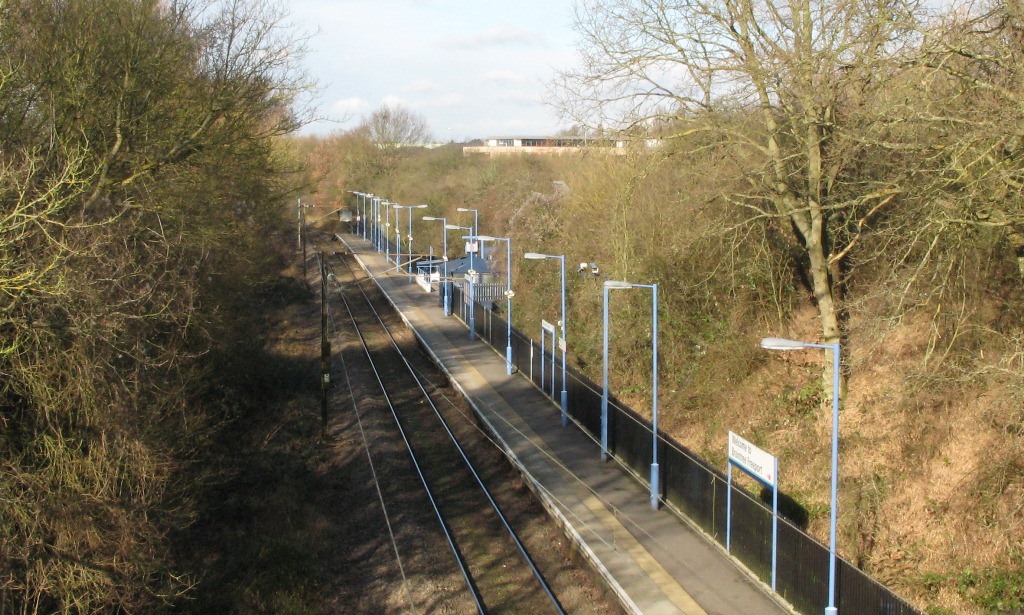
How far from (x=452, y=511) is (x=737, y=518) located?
5760 mm

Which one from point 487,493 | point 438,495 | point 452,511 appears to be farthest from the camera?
point 438,495

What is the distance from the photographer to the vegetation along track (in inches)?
502

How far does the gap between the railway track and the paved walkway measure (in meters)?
0.63

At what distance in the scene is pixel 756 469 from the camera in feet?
40.2

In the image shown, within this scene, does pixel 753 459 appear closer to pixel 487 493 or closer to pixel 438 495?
pixel 487 493

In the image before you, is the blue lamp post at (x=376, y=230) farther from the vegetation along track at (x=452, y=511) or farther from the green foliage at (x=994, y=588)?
the green foliage at (x=994, y=588)

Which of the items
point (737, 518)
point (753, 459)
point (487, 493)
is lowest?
point (487, 493)

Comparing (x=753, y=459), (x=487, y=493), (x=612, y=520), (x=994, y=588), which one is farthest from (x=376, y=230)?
(x=994, y=588)

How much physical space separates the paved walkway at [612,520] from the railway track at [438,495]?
0.63 meters

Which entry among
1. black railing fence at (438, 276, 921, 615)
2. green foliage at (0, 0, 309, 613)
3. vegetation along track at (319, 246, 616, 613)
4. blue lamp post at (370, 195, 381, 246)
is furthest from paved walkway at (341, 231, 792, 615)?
blue lamp post at (370, 195, 381, 246)

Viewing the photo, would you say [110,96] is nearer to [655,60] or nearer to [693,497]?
[655,60]

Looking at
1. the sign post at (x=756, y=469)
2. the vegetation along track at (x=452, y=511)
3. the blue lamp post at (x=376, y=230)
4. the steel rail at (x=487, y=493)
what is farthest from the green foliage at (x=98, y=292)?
the blue lamp post at (x=376, y=230)

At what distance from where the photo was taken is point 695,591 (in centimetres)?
1198

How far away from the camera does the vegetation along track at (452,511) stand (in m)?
12.7
